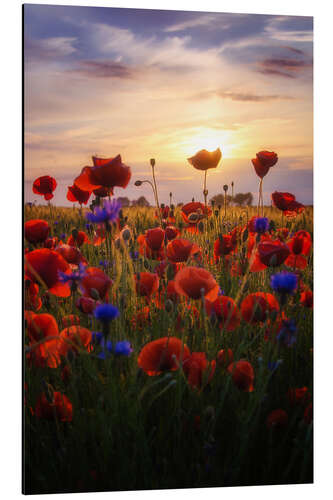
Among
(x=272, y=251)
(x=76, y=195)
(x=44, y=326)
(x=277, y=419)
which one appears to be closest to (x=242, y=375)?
(x=277, y=419)

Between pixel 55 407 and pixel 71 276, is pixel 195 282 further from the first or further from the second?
pixel 55 407

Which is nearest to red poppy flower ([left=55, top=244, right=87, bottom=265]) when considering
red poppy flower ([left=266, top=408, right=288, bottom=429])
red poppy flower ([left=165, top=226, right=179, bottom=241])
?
red poppy flower ([left=165, top=226, right=179, bottom=241])

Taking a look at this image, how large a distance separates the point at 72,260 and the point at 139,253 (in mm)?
263

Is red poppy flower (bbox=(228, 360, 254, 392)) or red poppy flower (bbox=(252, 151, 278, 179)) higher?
red poppy flower (bbox=(252, 151, 278, 179))

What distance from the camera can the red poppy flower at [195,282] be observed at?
1.67 meters

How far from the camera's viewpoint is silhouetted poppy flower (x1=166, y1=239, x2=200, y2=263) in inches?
77.7

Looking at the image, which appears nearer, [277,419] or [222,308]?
[222,308]

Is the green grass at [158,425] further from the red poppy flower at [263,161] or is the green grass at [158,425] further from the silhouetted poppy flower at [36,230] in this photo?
the red poppy flower at [263,161]

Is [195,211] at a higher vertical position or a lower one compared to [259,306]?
higher

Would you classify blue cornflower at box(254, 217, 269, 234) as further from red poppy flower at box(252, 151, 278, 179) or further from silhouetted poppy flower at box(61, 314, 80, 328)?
silhouetted poppy flower at box(61, 314, 80, 328)

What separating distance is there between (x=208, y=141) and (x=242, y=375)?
86cm

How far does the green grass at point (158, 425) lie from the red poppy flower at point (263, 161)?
1.54ft

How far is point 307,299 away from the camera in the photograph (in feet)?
6.91

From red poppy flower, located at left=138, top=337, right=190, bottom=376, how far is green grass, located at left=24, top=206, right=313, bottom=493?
48mm
